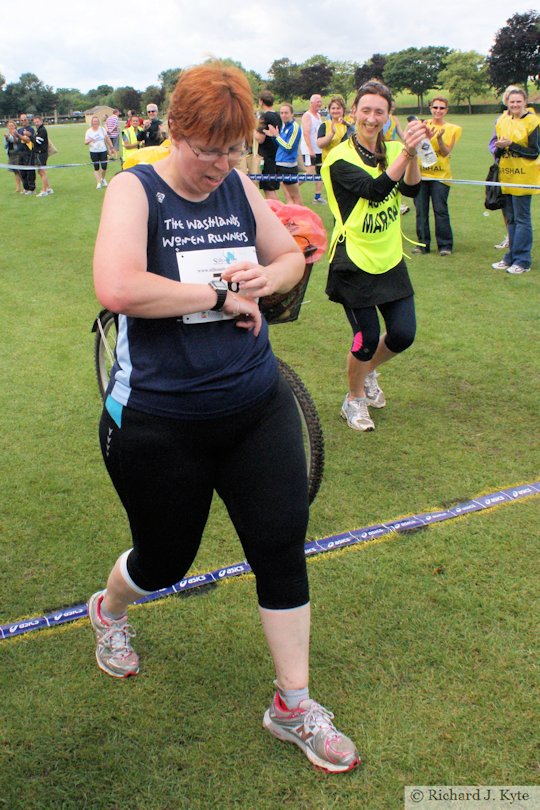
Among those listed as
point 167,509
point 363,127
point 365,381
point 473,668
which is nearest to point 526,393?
point 365,381

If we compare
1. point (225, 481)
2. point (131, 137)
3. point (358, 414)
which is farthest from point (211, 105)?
point (131, 137)

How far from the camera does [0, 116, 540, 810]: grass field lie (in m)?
2.42

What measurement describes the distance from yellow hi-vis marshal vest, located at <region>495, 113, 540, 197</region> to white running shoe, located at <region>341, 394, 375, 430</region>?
A: 5.02 metres

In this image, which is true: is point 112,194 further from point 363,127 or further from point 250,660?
point 363,127

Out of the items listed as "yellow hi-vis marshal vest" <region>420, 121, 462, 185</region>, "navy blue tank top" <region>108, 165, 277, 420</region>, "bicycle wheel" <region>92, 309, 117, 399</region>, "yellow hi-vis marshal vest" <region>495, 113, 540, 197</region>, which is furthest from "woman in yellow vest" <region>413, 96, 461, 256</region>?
"navy blue tank top" <region>108, 165, 277, 420</region>

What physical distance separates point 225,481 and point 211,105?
1.10m

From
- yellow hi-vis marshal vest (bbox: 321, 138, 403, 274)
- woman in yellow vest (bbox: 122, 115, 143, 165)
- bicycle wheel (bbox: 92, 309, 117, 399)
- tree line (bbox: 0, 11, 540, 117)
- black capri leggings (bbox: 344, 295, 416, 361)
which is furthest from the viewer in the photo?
tree line (bbox: 0, 11, 540, 117)

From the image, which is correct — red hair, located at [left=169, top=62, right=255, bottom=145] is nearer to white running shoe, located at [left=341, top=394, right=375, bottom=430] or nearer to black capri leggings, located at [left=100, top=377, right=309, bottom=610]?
black capri leggings, located at [left=100, top=377, right=309, bottom=610]

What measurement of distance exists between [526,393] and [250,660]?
134 inches

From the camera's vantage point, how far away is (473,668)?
283 cm

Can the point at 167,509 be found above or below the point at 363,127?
below

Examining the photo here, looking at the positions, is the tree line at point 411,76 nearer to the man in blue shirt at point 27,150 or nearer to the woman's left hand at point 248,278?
the man in blue shirt at point 27,150

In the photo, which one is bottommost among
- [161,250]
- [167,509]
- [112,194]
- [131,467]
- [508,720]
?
[508,720]

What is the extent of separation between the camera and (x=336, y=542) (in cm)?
366
